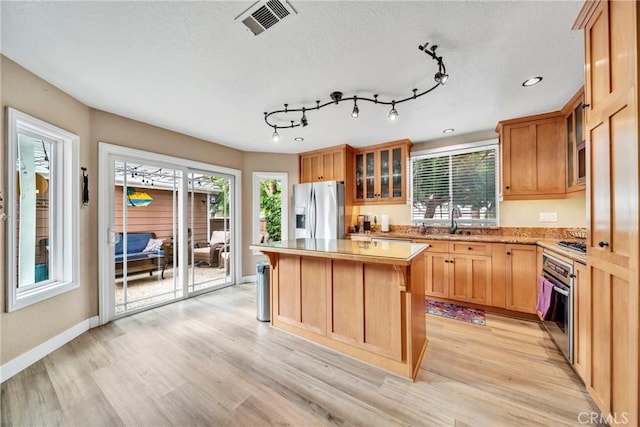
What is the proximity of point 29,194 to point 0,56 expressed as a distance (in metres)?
1.14

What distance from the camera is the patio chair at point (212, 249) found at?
4027 millimetres

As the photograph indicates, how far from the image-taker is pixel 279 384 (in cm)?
188

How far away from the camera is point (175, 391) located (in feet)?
5.91

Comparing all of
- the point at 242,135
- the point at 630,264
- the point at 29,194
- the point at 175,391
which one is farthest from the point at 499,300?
the point at 29,194

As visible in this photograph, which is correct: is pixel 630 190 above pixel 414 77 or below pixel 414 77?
below

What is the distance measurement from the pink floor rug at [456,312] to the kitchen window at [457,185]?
126 centimetres

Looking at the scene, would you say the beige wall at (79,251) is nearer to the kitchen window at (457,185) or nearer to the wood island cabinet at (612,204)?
the wood island cabinet at (612,204)

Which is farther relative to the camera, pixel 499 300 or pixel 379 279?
pixel 499 300

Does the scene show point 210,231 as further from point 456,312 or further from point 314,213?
point 456,312

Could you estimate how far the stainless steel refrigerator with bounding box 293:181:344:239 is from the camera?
4.26m

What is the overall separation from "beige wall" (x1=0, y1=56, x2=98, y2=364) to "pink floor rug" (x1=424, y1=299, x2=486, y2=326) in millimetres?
3835

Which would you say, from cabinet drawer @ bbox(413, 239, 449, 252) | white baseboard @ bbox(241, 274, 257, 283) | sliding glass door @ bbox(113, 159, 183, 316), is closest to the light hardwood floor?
sliding glass door @ bbox(113, 159, 183, 316)

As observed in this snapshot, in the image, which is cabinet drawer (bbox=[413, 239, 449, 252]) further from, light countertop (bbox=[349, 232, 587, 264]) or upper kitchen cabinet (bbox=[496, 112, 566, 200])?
upper kitchen cabinet (bbox=[496, 112, 566, 200])

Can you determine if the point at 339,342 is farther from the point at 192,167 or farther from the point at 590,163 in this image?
the point at 192,167
